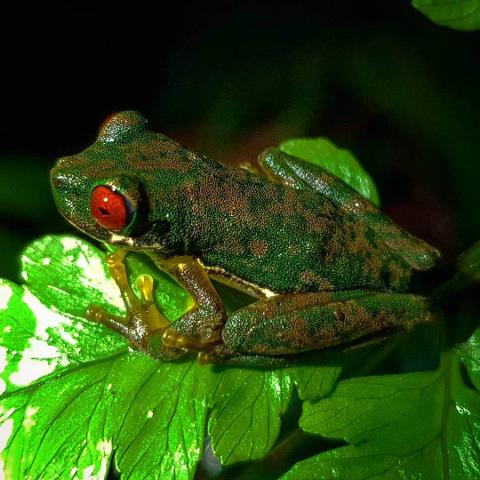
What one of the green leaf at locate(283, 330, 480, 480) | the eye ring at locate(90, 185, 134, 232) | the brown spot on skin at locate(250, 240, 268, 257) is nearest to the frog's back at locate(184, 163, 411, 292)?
the brown spot on skin at locate(250, 240, 268, 257)

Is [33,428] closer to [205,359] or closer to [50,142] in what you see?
[205,359]

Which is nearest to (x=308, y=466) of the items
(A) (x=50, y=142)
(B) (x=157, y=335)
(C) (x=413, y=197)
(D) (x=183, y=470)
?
(D) (x=183, y=470)

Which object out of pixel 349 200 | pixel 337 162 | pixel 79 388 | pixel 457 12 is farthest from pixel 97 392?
pixel 457 12

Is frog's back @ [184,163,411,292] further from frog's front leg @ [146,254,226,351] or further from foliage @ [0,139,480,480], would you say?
foliage @ [0,139,480,480]

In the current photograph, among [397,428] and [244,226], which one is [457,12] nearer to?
[244,226]

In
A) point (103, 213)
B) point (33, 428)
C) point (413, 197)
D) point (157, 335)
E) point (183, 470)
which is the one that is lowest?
point (33, 428)
